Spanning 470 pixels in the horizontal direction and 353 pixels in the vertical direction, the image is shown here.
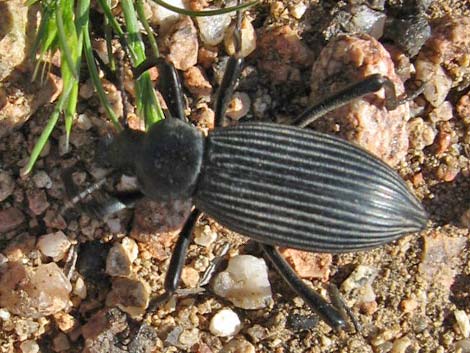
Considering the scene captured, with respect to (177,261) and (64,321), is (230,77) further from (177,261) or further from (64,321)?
(64,321)

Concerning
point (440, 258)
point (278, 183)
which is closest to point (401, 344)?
point (440, 258)

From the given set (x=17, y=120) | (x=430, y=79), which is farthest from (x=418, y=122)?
(x=17, y=120)

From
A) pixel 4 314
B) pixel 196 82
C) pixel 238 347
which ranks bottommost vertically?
pixel 238 347

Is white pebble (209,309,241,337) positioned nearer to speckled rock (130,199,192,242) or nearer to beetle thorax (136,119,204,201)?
speckled rock (130,199,192,242)

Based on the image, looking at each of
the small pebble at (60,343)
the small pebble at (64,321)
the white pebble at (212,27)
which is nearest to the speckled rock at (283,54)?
the white pebble at (212,27)

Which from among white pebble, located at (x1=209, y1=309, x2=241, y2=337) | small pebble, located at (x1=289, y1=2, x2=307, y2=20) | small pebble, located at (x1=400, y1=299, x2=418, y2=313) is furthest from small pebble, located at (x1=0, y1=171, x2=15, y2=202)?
small pebble, located at (x1=400, y1=299, x2=418, y2=313)

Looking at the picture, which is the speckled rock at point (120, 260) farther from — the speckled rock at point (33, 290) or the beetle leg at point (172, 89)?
the beetle leg at point (172, 89)

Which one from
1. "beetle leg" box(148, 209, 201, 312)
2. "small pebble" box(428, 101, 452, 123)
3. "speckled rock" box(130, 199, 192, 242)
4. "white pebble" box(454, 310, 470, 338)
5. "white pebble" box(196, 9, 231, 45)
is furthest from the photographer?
"small pebble" box(428, 101, 452, 123)
